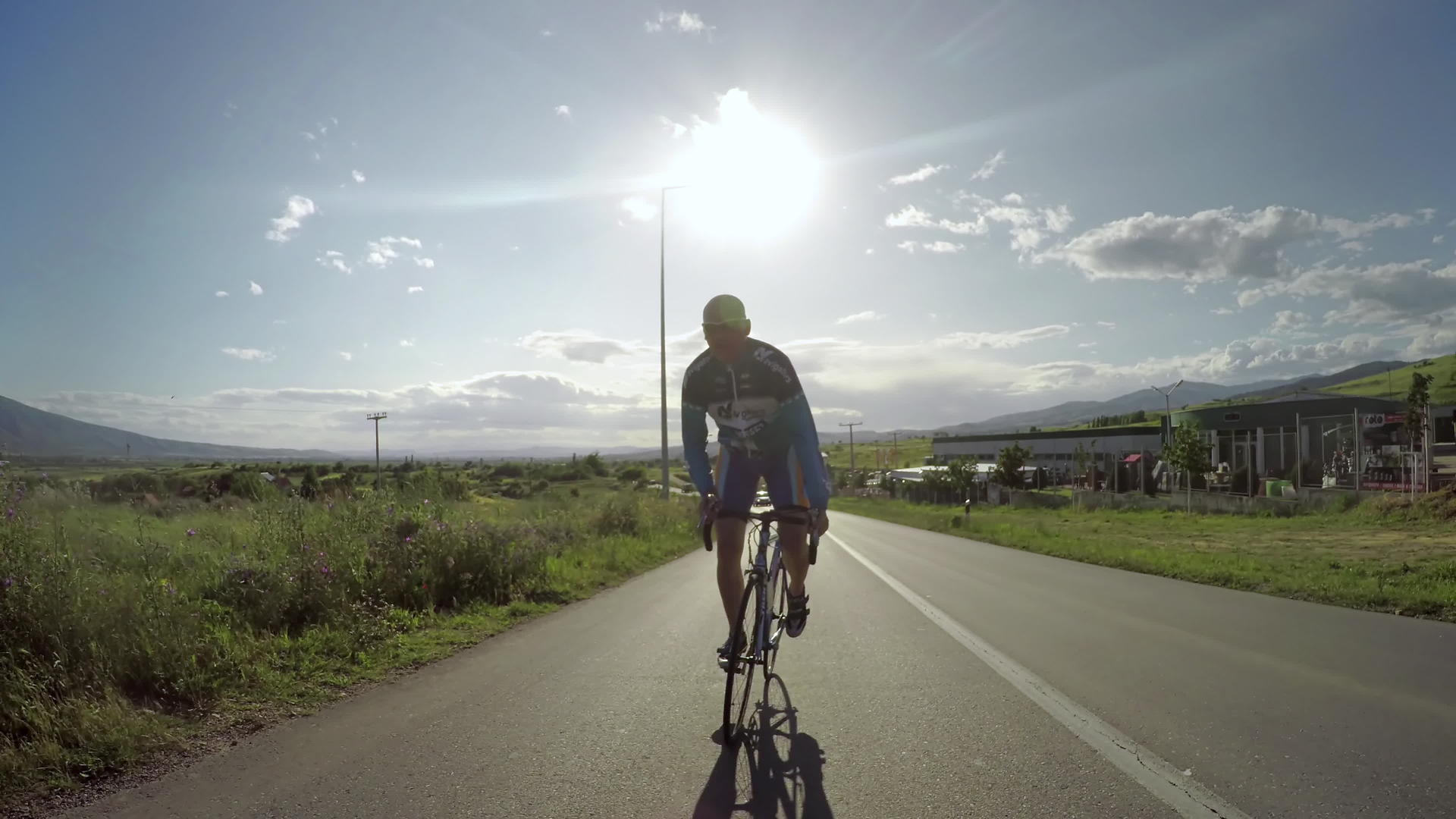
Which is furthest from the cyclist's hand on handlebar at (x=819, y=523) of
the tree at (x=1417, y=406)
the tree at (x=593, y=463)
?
the tree at (x=593, y=463)

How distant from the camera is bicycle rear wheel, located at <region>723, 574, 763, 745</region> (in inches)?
158

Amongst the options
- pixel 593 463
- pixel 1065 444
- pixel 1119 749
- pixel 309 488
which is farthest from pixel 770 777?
pixel 1065 444

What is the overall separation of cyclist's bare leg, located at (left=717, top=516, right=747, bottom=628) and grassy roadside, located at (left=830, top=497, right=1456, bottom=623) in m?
7.22

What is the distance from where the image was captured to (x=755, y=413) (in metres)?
4.68

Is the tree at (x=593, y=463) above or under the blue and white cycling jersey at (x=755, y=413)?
under

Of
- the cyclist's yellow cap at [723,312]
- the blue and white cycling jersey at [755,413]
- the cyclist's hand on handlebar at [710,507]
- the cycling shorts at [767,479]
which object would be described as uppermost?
the cyclist's yellow cap at [723,312]

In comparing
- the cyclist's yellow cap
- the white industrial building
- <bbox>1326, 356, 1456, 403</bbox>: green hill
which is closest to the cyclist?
the cyclist's yellow cap

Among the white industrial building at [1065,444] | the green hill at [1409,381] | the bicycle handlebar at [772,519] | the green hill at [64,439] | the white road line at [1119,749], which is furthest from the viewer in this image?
the green hill at [1409,381]

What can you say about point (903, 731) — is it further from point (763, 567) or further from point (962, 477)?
point (962, 477)

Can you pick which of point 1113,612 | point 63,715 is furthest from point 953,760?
point 1113,612

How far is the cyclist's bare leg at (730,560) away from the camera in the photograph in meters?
4.45

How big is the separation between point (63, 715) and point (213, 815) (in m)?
1.46

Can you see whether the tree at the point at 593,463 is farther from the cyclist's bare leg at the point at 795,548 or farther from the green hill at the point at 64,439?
the cyclist's bare leg at the point at 795,548

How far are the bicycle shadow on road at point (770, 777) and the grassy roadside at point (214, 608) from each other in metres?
2.73
